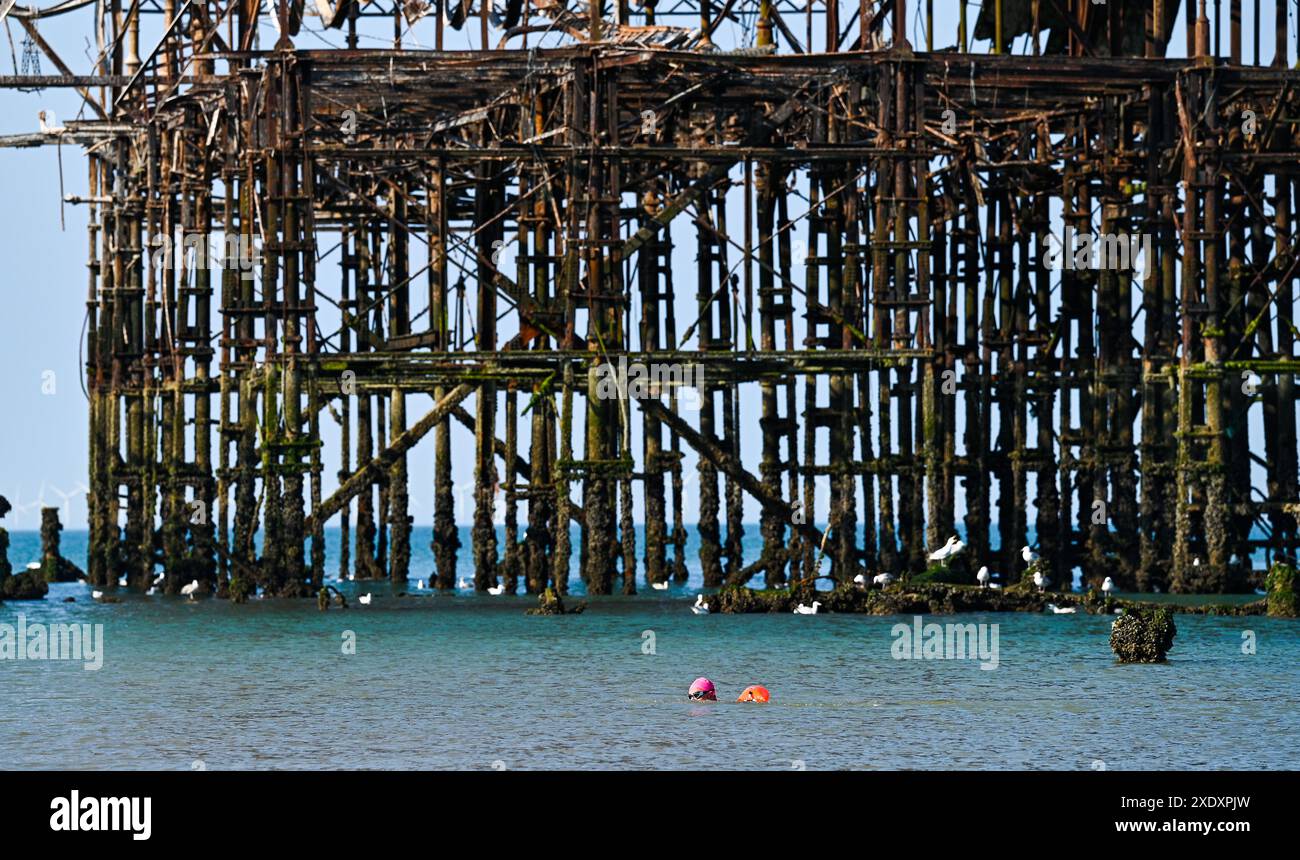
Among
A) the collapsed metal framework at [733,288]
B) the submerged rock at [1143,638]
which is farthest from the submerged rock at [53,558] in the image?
the submerged rock at [1143,638]

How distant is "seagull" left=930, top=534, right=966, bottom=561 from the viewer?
166 ft

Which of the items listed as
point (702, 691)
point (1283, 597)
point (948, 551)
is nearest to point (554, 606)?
point (948, 551)

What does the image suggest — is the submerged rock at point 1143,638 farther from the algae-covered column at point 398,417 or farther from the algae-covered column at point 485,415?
the algae-covered column at point 398,417

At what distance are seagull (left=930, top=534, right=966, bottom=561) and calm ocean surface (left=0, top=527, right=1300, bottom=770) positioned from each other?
4.91 ft

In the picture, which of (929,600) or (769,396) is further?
(769,396)

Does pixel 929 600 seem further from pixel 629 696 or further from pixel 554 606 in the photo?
pixel 629 696

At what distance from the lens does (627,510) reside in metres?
55.1

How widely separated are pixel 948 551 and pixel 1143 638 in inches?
378

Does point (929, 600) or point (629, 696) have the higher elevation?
point (929, 600)

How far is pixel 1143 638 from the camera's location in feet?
135

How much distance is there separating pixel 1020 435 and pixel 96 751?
28.5m

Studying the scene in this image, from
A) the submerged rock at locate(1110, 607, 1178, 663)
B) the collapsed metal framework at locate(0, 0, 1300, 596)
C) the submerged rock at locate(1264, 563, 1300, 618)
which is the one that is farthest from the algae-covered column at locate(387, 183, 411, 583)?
the submerged rock at locate(1110, 607, 1178, 663)

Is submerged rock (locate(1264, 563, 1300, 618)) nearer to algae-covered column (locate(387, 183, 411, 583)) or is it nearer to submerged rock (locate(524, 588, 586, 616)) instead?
submerged rock (locate(524, 588, 586, 616))

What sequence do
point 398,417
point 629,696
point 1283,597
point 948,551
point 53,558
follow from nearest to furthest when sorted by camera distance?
point 629,696 → point 1283,597 → point 948,551 → point 398,417 → point 53,558
